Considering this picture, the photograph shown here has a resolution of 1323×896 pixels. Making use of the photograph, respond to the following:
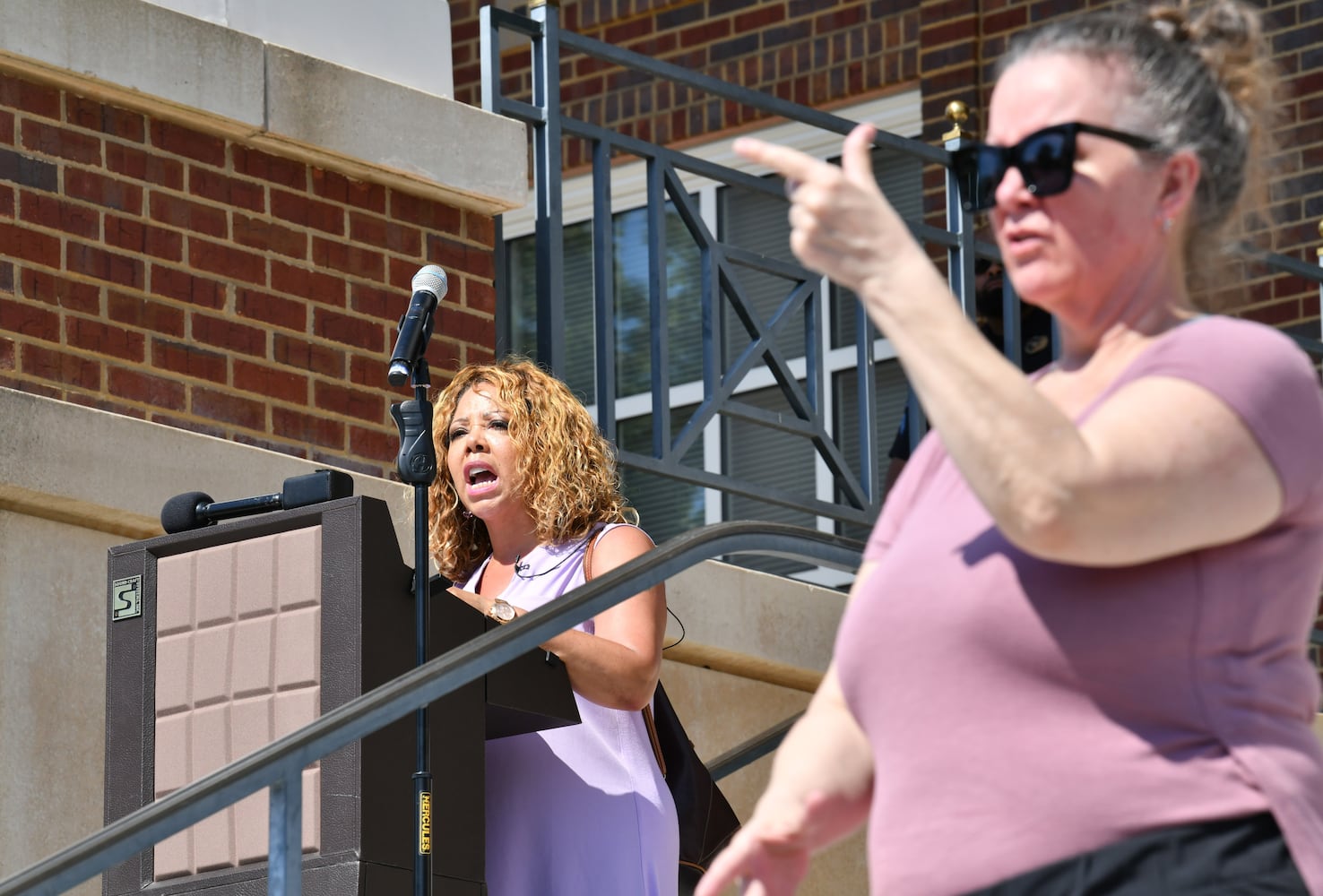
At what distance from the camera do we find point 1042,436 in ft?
6.67

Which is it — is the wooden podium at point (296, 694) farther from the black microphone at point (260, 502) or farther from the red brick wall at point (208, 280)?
the red brick wall at point (208, 280)

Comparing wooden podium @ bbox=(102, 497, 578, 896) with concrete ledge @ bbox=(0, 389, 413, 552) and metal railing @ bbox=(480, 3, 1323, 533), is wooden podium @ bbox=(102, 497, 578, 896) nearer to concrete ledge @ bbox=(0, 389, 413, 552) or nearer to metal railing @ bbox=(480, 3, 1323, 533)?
concrete ledge @ bbox=(0, 389, 413, 552)

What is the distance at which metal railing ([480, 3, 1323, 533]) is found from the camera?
6.40m

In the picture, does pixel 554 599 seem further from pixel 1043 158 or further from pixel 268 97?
pixel 268 97

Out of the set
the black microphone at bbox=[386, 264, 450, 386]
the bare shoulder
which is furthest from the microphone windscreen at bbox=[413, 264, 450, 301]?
the bare shoulder

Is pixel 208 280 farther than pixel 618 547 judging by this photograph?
Yes

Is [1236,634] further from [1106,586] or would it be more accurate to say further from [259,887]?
[259,887]

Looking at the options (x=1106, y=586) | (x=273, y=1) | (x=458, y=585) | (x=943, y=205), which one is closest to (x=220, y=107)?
(x=273, y=1)

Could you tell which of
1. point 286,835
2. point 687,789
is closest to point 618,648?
point 687,789

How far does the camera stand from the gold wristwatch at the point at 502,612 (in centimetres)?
432

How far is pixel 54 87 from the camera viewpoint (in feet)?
18.6

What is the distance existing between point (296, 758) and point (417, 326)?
1261 mm

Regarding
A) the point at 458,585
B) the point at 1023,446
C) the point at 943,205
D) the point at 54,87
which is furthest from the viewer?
the point at 943,205

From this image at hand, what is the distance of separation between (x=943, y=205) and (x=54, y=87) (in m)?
3.97
